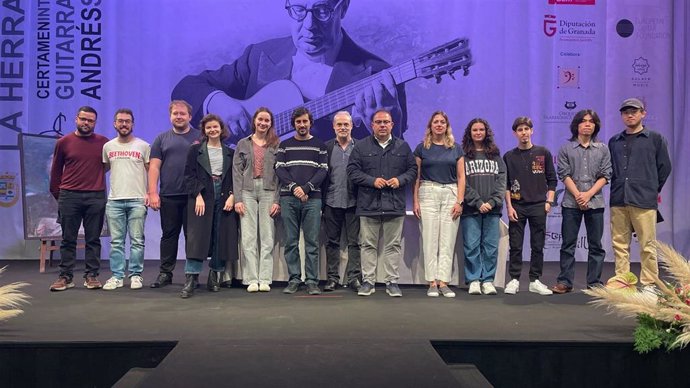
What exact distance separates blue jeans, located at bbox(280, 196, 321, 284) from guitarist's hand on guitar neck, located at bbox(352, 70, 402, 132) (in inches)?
92.7

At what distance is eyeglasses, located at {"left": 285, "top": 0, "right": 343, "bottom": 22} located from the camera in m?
6.52

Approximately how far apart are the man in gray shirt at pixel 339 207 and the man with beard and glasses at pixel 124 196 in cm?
138

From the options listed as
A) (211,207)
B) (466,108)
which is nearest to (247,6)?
(466,108)

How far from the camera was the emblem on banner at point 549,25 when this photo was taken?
6.56 m

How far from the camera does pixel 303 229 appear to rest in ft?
14.2

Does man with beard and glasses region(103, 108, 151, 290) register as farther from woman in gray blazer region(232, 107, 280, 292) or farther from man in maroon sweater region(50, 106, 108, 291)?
woman in gray blazer region(232, 107, 280, 292)

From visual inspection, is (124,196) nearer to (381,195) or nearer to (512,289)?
(381,195)

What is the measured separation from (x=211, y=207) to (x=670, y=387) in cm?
298

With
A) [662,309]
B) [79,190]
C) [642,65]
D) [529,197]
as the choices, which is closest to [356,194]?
[529,197]

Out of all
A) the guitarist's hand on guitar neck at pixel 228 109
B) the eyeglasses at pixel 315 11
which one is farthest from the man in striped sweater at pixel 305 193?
the eyeglasses at pixel 315 11

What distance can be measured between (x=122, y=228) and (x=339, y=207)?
161 cm

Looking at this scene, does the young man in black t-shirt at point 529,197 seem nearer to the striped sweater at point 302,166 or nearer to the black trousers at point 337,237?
the black trousers at point 337,237

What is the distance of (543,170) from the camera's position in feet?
14.3

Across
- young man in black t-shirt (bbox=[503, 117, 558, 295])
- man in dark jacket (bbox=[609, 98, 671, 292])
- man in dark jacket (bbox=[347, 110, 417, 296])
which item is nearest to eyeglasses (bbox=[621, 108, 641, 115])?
man in dark jacket (bbox=[609, 98, 671, 292])
